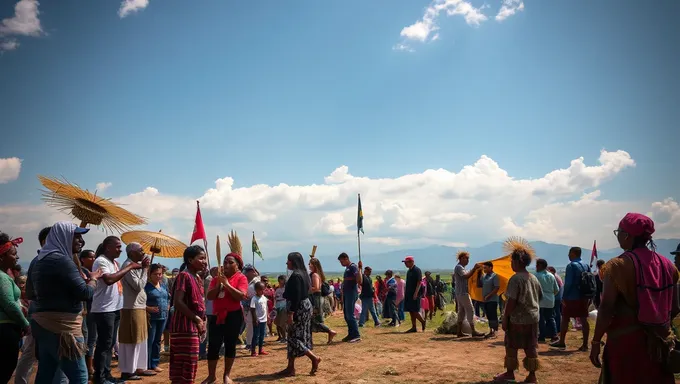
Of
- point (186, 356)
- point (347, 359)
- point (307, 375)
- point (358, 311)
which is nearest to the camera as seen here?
point (186, 356)

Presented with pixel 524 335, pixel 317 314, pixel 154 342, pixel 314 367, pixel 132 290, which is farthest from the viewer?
pixel 317 314

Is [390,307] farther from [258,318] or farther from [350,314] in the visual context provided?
[258,318]

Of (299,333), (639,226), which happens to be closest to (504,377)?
(299,333)

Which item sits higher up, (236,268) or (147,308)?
(236,268)

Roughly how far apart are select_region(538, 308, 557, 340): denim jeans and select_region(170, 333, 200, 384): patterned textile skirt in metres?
8.96

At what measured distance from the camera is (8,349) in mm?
4523

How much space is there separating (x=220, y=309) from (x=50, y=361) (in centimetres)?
238

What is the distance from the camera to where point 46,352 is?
4.36 m

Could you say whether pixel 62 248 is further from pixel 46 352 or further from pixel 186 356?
pixel 186 356

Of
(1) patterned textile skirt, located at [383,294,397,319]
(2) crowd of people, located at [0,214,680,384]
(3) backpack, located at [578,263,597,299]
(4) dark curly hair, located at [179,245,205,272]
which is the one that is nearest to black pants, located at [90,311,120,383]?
(2) crowd of people, located at [0,214,680,384]

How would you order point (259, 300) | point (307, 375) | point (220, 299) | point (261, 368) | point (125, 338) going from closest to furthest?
point (220, 299) < point (125, 338) < point (307, 375) < point (261, 368) < point (259, 300)

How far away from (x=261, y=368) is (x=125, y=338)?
263 centimetres

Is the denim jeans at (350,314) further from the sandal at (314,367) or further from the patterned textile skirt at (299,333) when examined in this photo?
Answer: the patterned textile skirt at (299,333)

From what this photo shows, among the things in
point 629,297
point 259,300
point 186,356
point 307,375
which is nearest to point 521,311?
point 629,297
